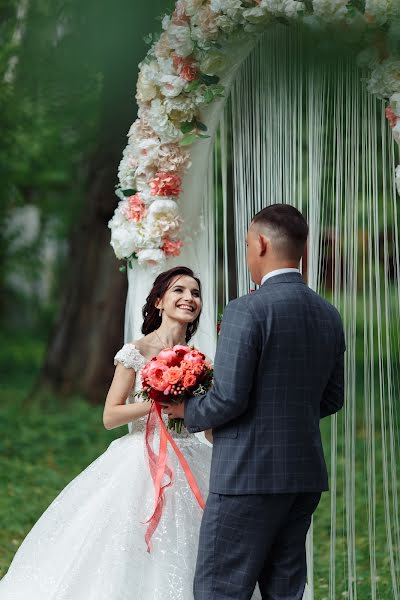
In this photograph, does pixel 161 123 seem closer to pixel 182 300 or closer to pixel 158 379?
pixel 182 300

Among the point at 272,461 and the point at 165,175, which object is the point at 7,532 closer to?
the point at 165,175

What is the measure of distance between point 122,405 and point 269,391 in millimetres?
913

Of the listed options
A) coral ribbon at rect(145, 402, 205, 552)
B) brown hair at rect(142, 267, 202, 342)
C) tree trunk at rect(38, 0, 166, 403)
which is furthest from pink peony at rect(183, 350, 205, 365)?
tree trunk at rect(38, 0, 166, 403)

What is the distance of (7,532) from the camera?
20.5 feet

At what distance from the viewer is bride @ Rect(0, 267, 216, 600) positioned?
358 cm

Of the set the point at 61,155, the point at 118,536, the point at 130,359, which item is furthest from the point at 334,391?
the point at 61,155

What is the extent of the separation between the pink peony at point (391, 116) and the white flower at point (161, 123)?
105 cm

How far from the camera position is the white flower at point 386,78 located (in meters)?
3.54

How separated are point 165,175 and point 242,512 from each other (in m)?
1.75

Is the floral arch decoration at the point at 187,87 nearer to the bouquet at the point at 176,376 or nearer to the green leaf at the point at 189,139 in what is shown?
the green leaf at the point at 189,139

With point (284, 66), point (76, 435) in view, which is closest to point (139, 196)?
point (284, 66)

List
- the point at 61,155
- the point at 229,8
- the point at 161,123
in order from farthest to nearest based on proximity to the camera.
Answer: the point at 61,155 < the point at 161,123 < the point at 229,8

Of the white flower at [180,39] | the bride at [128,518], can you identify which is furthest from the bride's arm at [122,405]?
the white flower at [180,39]

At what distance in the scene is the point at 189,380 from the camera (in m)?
3.34
